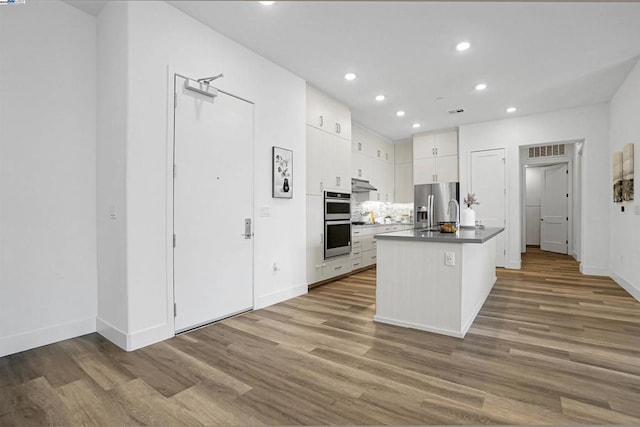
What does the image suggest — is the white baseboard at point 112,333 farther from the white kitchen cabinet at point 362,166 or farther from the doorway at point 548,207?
the doorway at point 548,207

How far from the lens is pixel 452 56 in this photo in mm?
3314

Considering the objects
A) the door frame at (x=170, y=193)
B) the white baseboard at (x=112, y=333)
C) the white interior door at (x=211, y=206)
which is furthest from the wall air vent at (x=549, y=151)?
the white baseboard at (x=112, y=333)

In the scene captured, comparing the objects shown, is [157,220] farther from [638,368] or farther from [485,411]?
[638,368]

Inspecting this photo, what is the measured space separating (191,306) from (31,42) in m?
2.42

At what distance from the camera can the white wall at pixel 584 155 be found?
16.5 feet

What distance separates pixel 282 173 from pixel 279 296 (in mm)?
1404

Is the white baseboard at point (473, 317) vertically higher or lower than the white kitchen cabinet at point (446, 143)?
lower

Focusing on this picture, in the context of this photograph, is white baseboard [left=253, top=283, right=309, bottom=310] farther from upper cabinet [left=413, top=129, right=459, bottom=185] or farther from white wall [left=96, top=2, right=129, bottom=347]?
upper cabinet [left=413, top=129, right=459, bottom=185]

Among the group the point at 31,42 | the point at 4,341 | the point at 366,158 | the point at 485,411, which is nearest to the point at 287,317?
the point at 485,411

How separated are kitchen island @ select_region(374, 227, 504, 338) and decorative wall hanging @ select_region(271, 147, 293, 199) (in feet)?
4.20

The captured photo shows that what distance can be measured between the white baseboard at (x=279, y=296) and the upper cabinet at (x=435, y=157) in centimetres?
387

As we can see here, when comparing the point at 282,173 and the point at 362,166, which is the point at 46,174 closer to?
the point at 282,173

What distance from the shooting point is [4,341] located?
2332 mm

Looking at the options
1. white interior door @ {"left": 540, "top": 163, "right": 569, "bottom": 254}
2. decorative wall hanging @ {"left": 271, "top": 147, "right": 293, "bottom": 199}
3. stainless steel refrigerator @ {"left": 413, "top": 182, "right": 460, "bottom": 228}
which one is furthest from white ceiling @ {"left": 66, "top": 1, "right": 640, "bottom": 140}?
white interior door @ {"left": 540, "top": 163, "right": 569, "bottom": 254}
